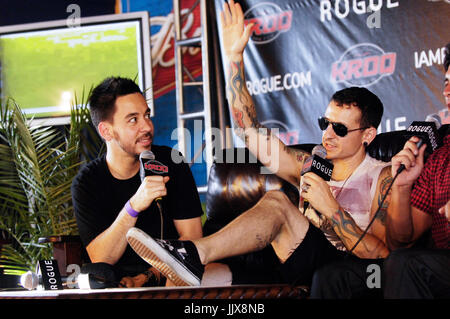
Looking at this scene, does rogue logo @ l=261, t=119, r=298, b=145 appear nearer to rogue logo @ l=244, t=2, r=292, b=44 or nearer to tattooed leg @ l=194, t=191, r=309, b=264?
rogue logo @ l=244, t=2, r=292, b=44

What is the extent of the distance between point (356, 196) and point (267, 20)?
2.26m

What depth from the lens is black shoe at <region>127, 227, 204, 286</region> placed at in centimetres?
208

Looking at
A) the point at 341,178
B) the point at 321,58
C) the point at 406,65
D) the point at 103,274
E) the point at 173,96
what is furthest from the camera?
the point at 173,96

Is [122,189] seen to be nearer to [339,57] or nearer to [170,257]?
[170,257]

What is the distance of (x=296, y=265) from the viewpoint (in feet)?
7.45

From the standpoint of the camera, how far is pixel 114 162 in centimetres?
290

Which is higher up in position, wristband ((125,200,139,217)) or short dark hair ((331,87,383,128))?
short dark hair ((331,87,383,128))

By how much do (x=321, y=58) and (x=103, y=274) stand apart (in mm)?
2644

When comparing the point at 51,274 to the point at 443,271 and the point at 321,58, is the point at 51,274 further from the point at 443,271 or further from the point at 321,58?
the point at 321,58

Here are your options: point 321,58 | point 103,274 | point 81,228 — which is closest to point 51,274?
point 103,274

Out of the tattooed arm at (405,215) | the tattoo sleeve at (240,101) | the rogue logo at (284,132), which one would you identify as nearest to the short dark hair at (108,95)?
the tattoo sleeve at (240,101)

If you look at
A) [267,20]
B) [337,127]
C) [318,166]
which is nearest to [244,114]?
[337,127]

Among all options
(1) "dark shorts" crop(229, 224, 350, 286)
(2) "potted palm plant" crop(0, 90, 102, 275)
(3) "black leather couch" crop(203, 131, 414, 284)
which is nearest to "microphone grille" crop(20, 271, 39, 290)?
(1) "dark shorts" crop(229, 224, 350, 286)
